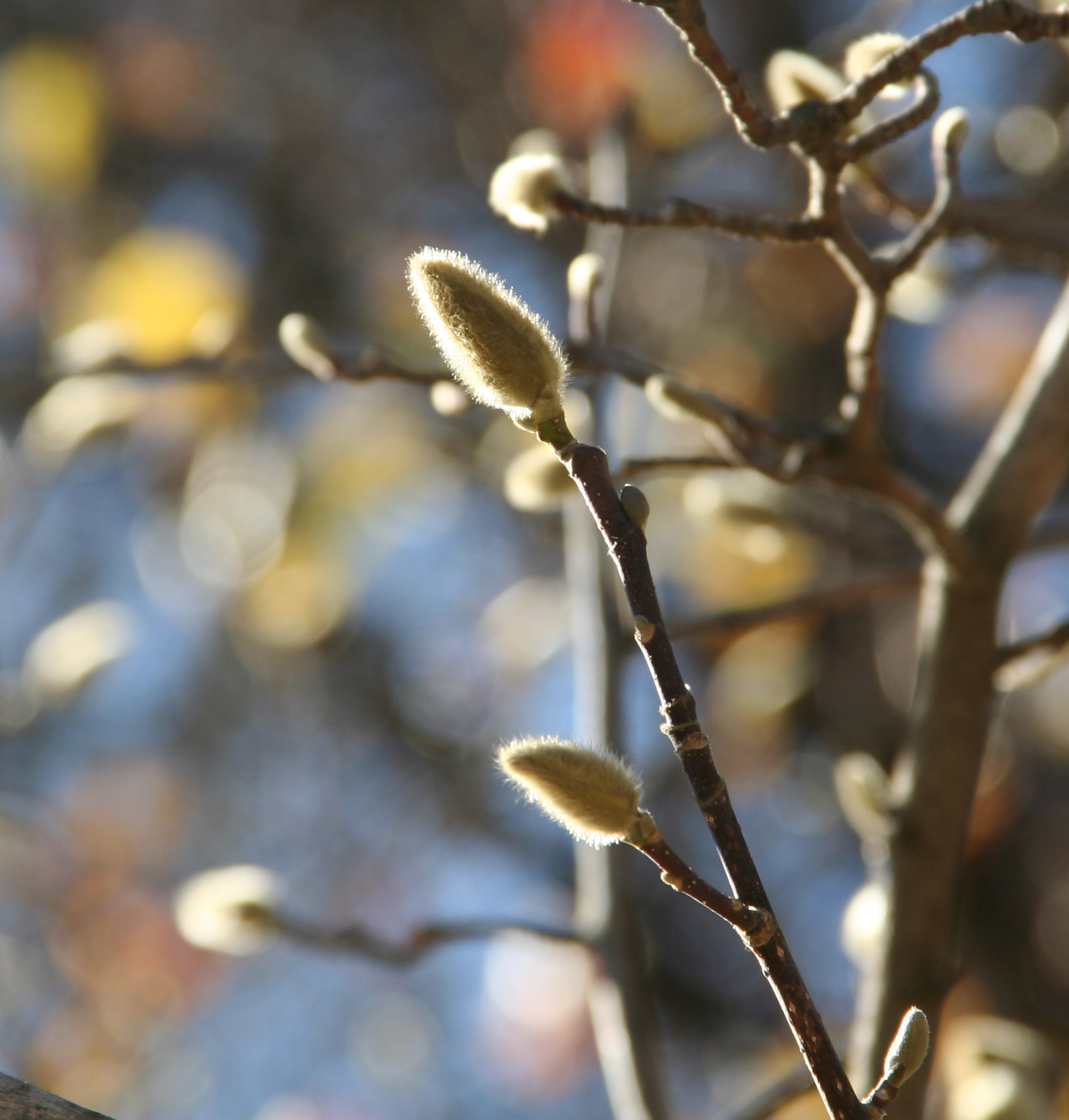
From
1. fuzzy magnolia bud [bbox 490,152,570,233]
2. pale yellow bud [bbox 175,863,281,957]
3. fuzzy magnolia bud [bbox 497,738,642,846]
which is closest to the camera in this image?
fuzzy magnolia bud [bbox 497,738,642,846]

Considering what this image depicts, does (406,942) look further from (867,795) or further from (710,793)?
(710,793)

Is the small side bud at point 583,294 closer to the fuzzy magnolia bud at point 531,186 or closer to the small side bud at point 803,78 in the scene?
the fuzzy magnolia bud at point 531,186

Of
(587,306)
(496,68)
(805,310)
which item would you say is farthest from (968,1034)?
(496,68)

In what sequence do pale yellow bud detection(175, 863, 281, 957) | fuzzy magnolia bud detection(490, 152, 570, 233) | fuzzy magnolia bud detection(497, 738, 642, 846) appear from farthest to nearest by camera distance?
1. pale yellow bud detection(175, 863, 281, 957)
2. fuzzy magnolia bud detection(490, 152, 570, 233)
3. fuzzy magnolia bud detection(497, 738, 642, 846)

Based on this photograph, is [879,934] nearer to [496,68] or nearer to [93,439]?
[93,439]

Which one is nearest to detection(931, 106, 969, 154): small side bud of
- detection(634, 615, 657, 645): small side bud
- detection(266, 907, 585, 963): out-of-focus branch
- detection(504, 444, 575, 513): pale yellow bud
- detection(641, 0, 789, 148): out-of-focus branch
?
detection(641, 0, 789, 148): out-of-focus branch

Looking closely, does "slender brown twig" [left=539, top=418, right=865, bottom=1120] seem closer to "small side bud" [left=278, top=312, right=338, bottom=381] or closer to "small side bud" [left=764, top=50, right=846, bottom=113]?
"small side bud" [left=278, top=312, right=338, bottom=381]

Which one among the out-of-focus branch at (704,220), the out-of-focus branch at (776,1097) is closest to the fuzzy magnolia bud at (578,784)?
the out-of-focus branch at (704,220)
